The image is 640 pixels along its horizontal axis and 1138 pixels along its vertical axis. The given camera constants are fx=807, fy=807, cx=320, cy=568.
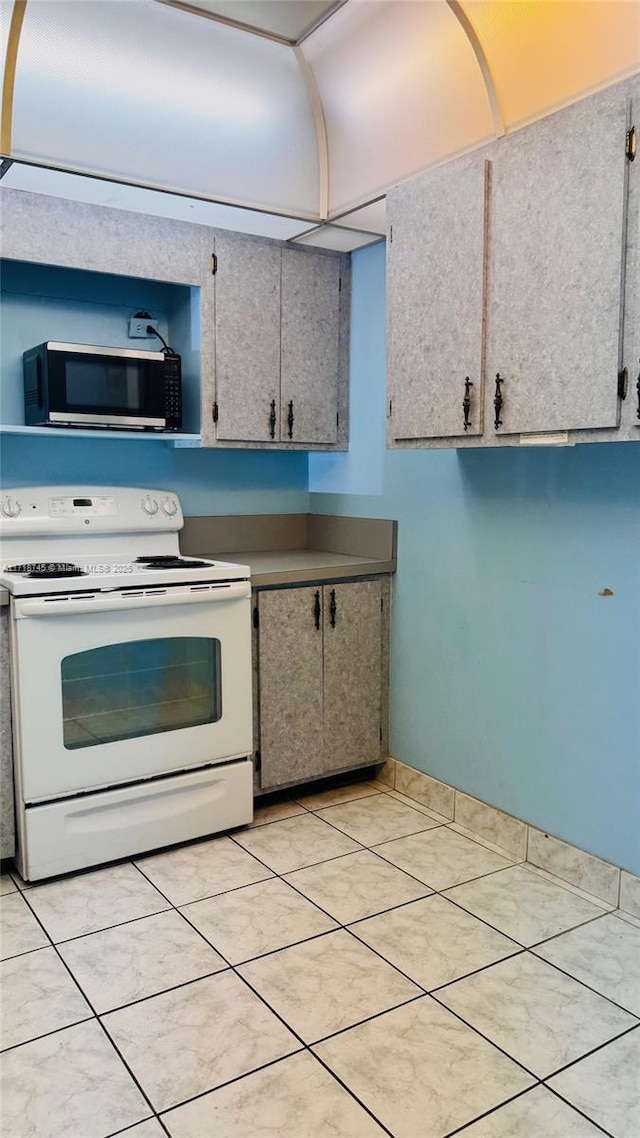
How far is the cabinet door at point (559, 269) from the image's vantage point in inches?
76.8

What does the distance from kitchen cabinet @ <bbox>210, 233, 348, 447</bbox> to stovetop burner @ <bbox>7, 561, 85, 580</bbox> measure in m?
0.76

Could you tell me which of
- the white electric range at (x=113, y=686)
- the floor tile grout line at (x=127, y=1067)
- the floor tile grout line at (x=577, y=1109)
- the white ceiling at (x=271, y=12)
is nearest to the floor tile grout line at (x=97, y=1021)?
the floor tile grout line at (x=127, y=1067)

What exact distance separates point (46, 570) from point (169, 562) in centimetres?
45

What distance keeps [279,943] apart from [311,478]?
2105mm

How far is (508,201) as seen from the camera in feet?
7.26

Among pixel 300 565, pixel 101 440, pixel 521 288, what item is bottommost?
pixel 300 565

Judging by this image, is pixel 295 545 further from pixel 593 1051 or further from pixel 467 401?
pixel 593 1051

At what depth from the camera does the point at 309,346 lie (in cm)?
328

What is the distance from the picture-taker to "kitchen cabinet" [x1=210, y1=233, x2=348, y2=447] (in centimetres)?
305

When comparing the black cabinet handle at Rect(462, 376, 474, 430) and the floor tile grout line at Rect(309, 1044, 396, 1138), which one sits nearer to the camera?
the floor tile grout line at Rect(309, 1044, 396, 1138)

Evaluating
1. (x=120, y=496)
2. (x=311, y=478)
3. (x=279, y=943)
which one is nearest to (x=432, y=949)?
(x=279, y=943)

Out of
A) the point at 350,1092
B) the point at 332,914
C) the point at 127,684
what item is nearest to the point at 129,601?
the point at 127,684

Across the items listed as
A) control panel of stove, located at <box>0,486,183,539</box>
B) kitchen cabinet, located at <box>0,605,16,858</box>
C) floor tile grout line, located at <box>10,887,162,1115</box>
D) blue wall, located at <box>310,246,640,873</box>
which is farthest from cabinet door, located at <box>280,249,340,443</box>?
floor tile grout line, located at <box>10,887,162,1115</box>

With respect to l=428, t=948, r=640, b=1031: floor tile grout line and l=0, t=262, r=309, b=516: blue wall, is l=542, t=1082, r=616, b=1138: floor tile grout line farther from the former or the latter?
l=0, t=262, r=309, b=516: blue wall
